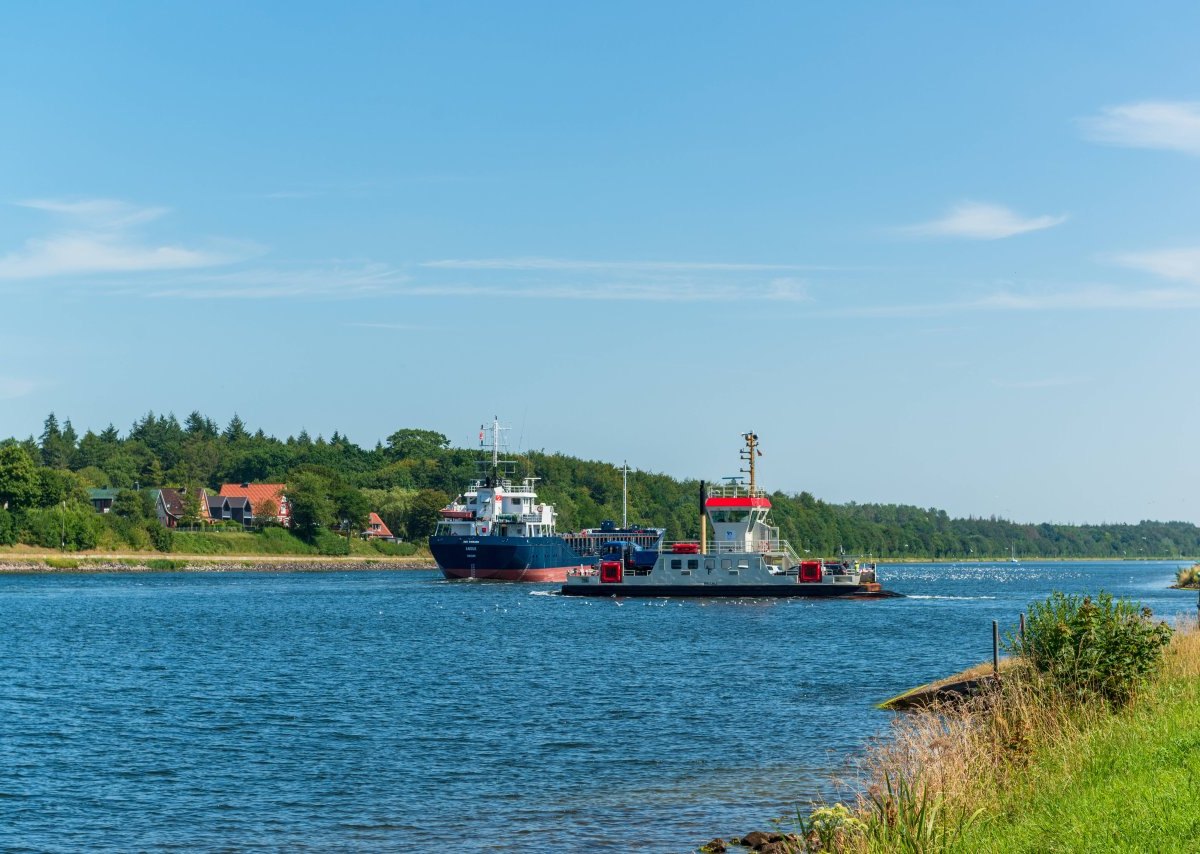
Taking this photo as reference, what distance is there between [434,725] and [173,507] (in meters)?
167

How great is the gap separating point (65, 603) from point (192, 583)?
3405 centimetres

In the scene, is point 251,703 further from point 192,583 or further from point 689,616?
point 192,583

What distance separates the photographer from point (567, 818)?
22859mm

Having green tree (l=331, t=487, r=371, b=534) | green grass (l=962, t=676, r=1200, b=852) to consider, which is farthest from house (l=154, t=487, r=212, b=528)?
green grass (l=962, t=676, r=1200, b=852)

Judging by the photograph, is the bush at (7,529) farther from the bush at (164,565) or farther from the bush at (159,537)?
the bush at (159,537)

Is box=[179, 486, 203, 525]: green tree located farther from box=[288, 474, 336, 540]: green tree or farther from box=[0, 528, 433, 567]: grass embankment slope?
box=[288, 474, 336, 540]: green tree

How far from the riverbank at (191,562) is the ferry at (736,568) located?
69884mm

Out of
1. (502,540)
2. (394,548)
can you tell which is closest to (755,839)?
(502,540)

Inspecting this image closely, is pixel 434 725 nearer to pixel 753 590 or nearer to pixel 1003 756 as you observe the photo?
pixel 1003 756

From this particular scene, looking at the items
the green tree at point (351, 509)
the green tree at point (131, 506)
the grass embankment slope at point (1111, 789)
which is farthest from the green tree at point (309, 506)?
the grass embankment slope at point (1111, 789)

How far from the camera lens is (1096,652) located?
23516mm

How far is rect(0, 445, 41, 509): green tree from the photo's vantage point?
141m

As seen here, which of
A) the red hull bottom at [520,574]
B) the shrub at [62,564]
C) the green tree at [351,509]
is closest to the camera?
the red hull bottom at [520,574]

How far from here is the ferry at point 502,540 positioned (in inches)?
4525
